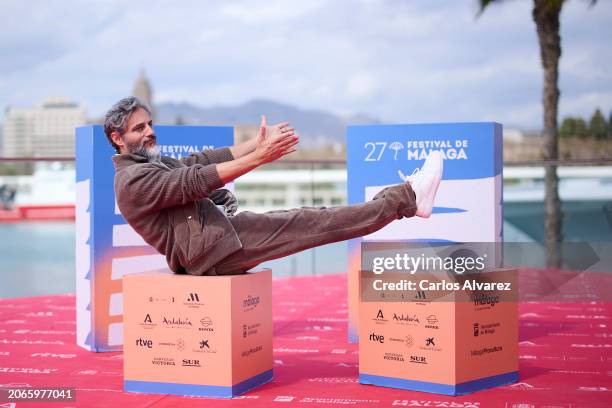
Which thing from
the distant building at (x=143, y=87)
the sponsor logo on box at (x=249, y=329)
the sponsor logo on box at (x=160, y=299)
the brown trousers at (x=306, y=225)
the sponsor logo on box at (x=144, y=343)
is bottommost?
the sponsor logo on box at (x=144, y=343)

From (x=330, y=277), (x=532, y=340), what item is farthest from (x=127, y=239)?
(x=330, y=277)

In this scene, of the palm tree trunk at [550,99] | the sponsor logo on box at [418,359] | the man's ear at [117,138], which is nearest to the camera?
the sponsor logo on box at [418,359]

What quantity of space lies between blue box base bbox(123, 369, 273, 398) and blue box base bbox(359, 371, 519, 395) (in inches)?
19.1

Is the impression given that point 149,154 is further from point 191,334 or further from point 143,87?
point 143,87

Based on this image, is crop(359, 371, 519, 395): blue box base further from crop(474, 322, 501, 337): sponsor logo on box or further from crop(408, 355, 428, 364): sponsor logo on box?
crop(474, 322, 501, 337): sponsor logo on box

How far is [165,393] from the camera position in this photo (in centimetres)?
322

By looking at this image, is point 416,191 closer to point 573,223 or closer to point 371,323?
point 371,323

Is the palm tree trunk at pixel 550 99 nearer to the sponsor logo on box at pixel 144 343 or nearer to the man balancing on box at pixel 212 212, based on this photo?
the man balancing on box at pixel 212 212

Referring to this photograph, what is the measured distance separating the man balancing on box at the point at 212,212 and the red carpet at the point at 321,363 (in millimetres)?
563

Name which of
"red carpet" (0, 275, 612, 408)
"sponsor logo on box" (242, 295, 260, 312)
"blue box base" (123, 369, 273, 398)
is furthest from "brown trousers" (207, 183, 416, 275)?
"red carpet" (0, 275, 612, 408)

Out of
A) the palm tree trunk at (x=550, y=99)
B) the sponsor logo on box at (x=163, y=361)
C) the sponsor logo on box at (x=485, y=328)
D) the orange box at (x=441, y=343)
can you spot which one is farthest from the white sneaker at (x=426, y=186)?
the palm tree trunk at (x=550, y=99)

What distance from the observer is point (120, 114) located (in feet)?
11.1

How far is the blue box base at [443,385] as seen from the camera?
10.3ft

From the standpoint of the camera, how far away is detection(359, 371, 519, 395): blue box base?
10.3 feet
